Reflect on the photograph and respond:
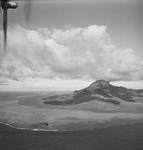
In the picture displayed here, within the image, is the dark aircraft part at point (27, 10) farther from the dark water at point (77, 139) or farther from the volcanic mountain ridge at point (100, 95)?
the dark water at point (77, 139)

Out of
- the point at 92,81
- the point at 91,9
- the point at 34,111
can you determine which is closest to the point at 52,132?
the point at 34,111

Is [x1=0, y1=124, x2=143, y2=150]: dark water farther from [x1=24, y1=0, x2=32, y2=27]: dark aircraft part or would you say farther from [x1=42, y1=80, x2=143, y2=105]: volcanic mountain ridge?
[x1=24, y1=0, x2=32, y2=27]: dark aircraft part

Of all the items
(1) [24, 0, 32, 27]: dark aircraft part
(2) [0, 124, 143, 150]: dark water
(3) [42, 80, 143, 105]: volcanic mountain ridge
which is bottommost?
(2) [0, 124, 143, 150]: dark water

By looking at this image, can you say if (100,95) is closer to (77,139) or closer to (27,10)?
(77,139)

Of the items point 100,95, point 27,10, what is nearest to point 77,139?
point 100,95

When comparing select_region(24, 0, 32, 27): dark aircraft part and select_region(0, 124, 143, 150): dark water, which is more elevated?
select_region(24, 0, 32, 27): dark aircraft part

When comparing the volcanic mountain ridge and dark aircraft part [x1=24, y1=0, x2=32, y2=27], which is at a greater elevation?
dark aircraft part [x1=24, y1=0, x2=32, y2=27]

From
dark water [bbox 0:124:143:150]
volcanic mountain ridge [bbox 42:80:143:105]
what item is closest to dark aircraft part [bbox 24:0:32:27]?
volcanic mountain ridge [bbox 42:80:143:105]

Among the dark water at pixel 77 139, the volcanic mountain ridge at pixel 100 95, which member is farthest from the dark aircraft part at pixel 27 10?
the dark water at pixel 77 139

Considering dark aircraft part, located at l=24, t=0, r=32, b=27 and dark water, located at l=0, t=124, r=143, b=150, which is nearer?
dark water, located at l=0, t=124, r=143, b=150
